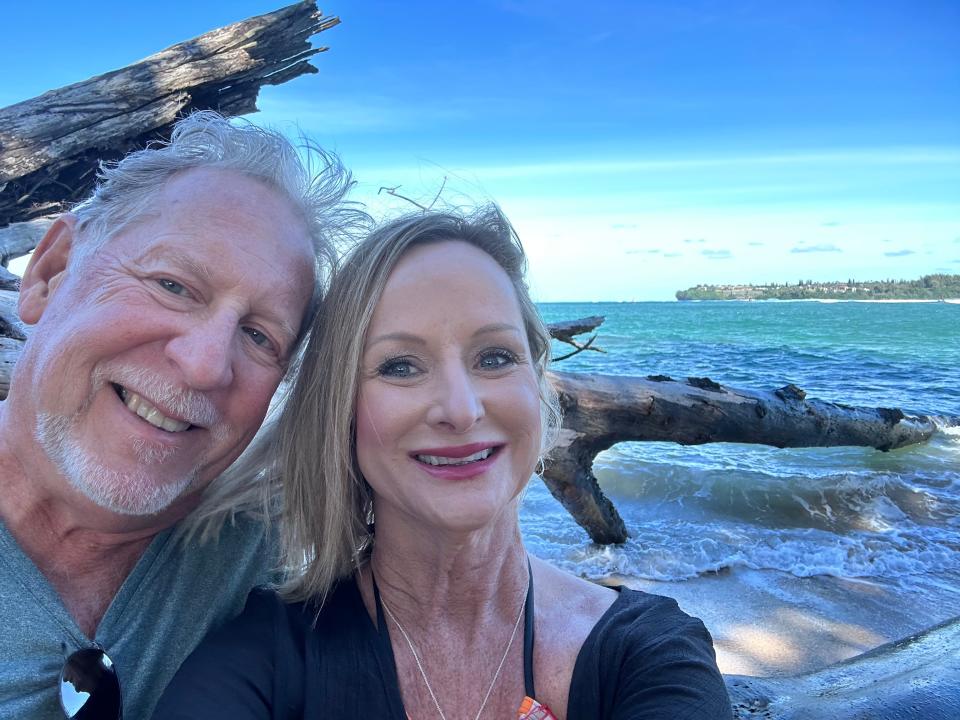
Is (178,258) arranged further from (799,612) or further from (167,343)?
(799,612)

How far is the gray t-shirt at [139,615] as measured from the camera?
5.28 ft

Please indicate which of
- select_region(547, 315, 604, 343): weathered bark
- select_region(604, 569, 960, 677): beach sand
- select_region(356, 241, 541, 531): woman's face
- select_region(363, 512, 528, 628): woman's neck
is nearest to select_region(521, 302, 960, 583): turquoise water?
select_region(604, 569, 960, 677): beach sand

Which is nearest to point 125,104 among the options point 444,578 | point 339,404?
point 339,404

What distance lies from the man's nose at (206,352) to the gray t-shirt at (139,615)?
489 millimetres

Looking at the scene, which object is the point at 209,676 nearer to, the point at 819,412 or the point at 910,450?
the point at 819,412

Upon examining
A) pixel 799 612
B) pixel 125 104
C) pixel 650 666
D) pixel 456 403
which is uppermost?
pixel 125 104

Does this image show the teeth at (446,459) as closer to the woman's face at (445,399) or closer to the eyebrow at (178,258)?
the woman's face at (445,399)

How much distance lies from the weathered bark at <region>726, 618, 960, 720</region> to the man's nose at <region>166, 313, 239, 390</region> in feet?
5.70

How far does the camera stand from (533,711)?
1709 millimetres

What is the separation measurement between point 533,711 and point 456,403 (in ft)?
2.45

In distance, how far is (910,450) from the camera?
1089 cm

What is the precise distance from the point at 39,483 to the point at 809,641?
4.89 m

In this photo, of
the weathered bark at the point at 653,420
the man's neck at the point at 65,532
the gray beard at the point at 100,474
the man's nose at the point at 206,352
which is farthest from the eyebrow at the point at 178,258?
the weathered bark at the point at 653,420

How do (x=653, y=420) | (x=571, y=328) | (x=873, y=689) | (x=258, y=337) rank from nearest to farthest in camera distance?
(x=258, y=337) < (x=873, y=689) < (x=653, y=420) < (x=571, y=328)
